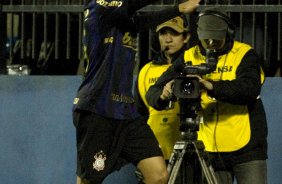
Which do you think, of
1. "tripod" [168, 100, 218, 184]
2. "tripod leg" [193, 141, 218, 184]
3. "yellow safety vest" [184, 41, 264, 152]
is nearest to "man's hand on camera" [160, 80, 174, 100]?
"tripod" [168, 100, 218, 184]

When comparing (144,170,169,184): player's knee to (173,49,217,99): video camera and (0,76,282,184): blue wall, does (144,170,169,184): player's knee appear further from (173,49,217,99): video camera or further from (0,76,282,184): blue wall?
(0,76,282,184): blue wall

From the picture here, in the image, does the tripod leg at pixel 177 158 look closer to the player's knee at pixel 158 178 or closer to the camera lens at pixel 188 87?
the player's knee at pixel 158 178

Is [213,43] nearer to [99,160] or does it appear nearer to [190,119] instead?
[190,119]

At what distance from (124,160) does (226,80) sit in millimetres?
1011

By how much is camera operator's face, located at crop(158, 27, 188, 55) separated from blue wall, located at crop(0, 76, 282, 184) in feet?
4.20

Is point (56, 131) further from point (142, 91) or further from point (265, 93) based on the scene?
point (265, 93)

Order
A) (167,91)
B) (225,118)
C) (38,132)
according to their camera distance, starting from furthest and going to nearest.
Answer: (38,132)
(225,118)
(167,91)

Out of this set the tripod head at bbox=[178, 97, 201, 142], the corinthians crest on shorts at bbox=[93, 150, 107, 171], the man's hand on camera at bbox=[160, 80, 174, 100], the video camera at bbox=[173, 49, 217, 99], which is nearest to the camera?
the video camera at bbox=[173, 49, 217, 99]

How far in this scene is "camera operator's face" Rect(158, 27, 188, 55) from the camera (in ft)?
26.2

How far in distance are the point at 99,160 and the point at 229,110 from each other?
1015mm

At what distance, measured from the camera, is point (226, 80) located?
7.11 m

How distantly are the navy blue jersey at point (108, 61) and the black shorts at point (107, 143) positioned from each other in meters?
0.07

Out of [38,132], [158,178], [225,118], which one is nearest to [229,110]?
[225,118]

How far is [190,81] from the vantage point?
22.6ft
